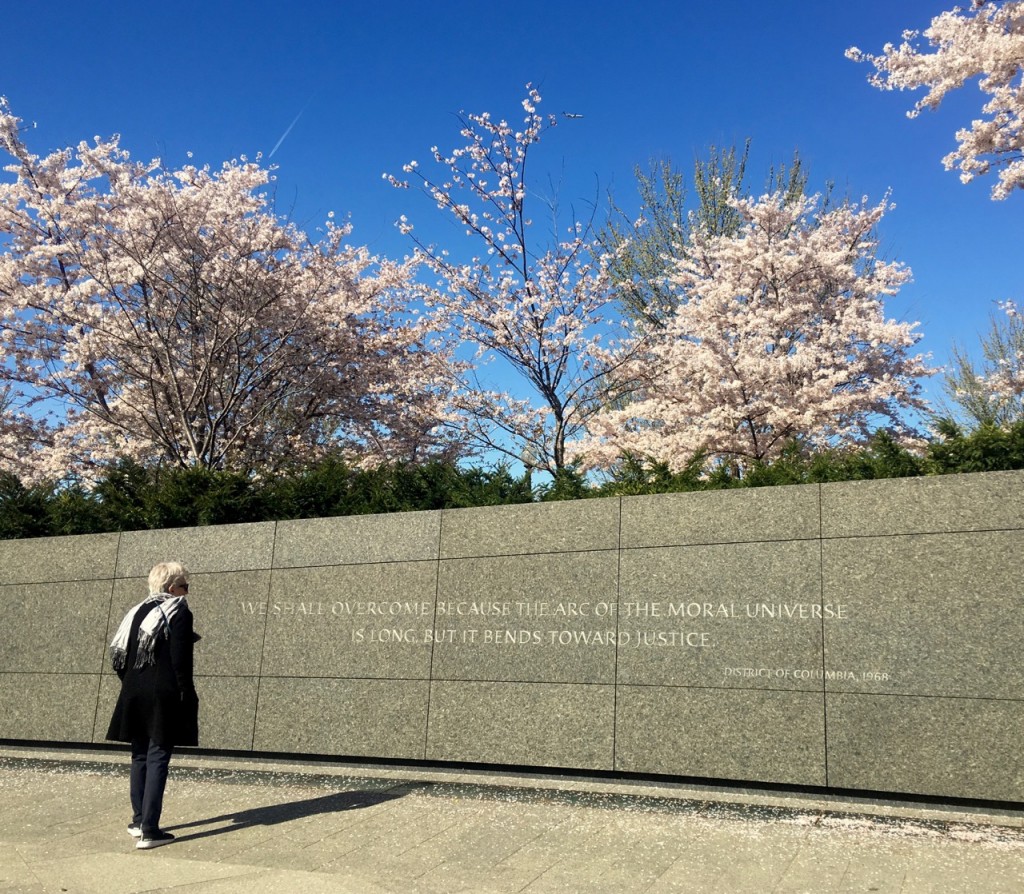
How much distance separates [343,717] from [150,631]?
2.52 metres

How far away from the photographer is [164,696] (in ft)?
19.4

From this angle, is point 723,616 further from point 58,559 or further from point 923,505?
point 58,559

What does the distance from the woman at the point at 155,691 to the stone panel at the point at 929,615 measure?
15.3 ft

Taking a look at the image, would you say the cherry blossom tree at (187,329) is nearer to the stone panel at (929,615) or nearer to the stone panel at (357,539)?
the stone panel at (357,539)

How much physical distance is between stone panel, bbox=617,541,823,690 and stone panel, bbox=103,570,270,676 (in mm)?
3759

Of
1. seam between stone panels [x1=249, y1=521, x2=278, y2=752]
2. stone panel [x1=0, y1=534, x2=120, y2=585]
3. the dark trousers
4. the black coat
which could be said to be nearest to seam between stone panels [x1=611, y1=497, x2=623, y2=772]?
the black coat

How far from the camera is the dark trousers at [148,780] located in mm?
5680

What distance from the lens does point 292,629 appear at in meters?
8.46

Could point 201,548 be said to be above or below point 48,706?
above

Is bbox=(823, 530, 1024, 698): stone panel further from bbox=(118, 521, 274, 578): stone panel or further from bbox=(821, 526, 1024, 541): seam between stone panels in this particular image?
bbox=(118, 521, 274, 578): stone panel

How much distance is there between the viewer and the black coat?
19.3 feet

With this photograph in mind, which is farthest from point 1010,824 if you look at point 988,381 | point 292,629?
point 988,381

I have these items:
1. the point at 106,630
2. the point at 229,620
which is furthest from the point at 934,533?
the point at 106,630

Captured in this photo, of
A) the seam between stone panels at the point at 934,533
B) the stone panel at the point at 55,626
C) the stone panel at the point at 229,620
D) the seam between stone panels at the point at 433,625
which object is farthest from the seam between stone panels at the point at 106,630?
the seam between stone panels at the point at 934,533
